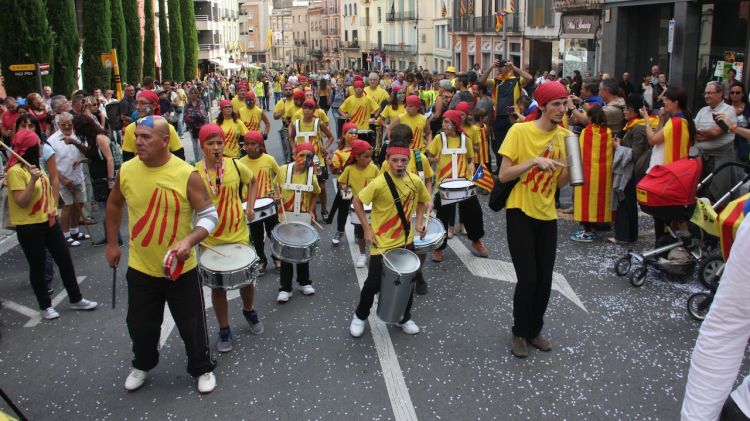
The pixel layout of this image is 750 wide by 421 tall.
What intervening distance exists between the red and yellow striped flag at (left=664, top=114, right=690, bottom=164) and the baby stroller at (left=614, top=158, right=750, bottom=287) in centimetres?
53

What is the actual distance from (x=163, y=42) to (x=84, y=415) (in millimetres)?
38985

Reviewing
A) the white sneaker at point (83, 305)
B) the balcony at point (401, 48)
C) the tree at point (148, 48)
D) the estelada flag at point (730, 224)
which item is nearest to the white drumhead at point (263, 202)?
the white sneaker at point (83, 305)

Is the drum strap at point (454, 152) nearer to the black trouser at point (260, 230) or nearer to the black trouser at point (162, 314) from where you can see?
the black trouser at point (260, 230)

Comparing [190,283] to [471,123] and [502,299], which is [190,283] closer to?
[502,299]

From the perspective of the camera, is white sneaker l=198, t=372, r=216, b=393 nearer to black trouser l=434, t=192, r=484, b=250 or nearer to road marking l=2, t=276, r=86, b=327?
road marking l=2, t=276, r=86, b=327

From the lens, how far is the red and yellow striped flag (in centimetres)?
700

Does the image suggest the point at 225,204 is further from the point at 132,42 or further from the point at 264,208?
the point at 132,42

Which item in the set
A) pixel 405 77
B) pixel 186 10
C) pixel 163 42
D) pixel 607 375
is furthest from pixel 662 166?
pixel 186 10

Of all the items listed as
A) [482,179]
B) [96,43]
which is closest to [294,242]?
[482,179]

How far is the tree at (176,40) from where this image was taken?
4178 centimetres

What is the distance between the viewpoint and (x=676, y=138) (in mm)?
7020

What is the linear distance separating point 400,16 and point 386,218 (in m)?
67.3

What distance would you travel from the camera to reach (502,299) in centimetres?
649

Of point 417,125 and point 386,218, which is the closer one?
point 386,218
